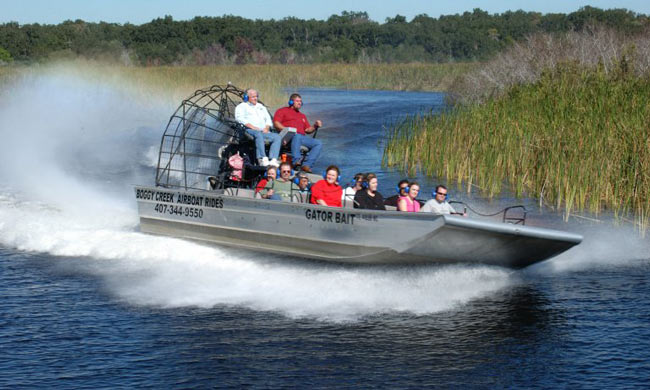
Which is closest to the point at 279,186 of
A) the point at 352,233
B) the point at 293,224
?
the point at 293,224

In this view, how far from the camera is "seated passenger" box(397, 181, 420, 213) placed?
1449cm

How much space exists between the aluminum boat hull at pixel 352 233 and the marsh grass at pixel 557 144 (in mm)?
5629

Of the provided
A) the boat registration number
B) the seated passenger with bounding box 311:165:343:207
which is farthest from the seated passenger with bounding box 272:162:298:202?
the boat registration number

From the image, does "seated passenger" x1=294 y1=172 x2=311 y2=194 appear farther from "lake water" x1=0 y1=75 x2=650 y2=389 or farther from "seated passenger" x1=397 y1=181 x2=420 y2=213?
"seated passenger" x1=397 y1=181 x2=420 y2=213

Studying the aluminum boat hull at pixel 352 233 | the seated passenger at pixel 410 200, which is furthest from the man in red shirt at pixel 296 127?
the seated passenger at pixel 410 200

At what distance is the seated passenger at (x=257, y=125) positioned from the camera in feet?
56.4

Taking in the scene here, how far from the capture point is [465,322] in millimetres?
12711

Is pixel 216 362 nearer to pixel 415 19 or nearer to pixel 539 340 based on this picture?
pixel 539 340

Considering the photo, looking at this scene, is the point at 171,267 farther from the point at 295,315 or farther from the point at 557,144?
the point at 557,144

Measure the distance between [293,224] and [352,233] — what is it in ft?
3.94

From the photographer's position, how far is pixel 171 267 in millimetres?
16266

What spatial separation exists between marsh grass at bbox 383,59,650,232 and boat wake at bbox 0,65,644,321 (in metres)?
2.44

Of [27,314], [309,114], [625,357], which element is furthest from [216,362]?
[309,114]

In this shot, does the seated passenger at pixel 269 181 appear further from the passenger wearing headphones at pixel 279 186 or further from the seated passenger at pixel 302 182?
the seated passenger at pixel 302 182
